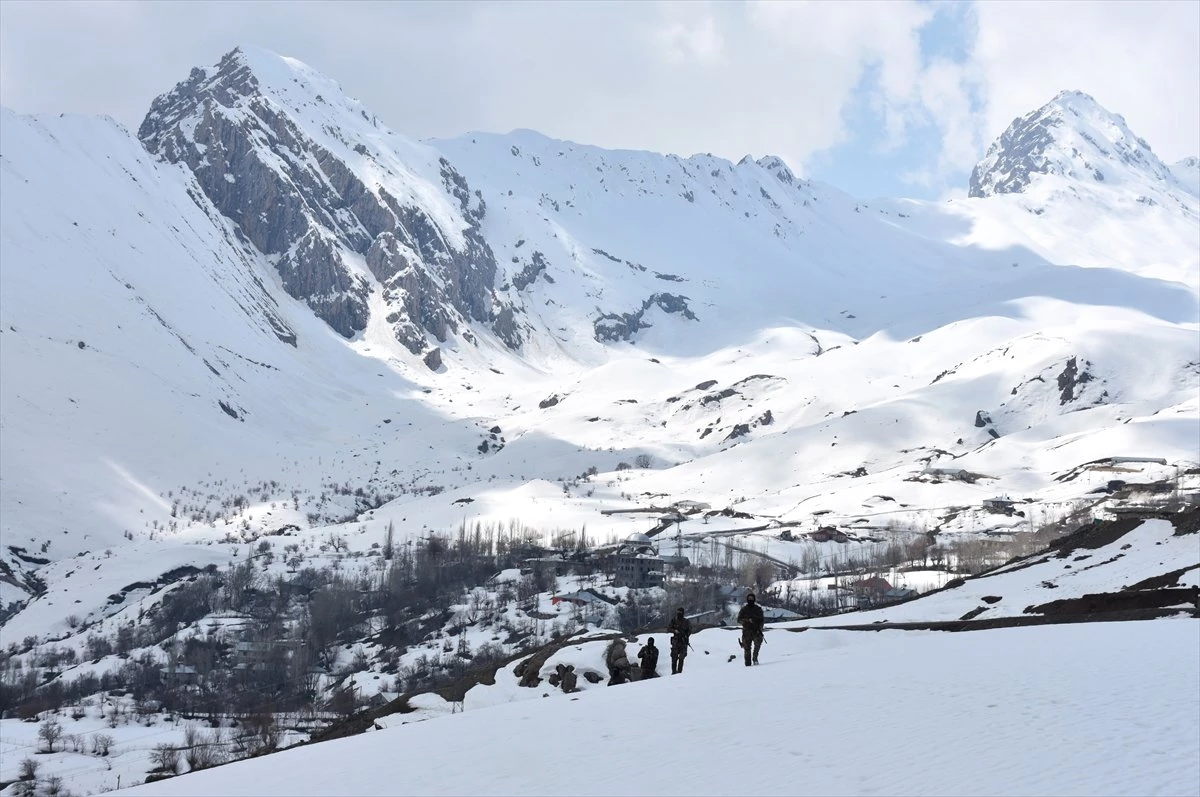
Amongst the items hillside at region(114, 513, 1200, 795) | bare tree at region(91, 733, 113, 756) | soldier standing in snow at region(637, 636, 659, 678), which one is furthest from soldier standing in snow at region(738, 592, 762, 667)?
bare tree at region(91, 733, 113, 756)

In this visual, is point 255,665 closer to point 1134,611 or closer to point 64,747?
point 64,747

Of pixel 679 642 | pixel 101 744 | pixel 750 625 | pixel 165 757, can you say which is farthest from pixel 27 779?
pixel 750 625

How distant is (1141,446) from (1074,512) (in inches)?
2216

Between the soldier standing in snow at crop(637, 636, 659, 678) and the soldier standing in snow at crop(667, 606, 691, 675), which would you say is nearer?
the soldier standing in snow at crop(667, 606, 691, 675)

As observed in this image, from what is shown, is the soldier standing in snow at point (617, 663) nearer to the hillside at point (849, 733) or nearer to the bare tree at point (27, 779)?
the hillside at point (849, 733)

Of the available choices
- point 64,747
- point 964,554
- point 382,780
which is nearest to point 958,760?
point 382,780

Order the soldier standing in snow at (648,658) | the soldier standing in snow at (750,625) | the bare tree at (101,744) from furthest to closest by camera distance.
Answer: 1. the bare tree at (101,744)
2. the soldier standing in snow at (648,658)
3. the soldier standing in snow at (750,625)

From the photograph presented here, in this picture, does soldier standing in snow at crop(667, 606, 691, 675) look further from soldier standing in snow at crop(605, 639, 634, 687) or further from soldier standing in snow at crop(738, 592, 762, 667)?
soldier standing in snow at crop(738, 592, 762, 667)

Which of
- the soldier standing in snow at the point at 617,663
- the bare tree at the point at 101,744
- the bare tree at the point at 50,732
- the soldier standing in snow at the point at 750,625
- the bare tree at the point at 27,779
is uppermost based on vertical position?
the soldier standing in snow at the point at 750,625

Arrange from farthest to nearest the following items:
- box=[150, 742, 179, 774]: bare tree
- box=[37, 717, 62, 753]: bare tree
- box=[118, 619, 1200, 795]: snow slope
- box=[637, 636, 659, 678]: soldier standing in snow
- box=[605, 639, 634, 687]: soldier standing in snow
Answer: box=[37, 717, 62, 753]: bare tree → box=[150, 742, 179, 774]: bare tree → box=[605, 639, 634, 687]: soldier standing in snow → box=[637, 636, 659, 678]: soldier standing in snow → box=[118, 619, 1200, 795]: snow slope

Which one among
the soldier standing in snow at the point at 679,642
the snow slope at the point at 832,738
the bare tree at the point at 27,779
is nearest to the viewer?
the snow slope at the point at 832,738

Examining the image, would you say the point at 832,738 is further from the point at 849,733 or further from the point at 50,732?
the point at 50,732

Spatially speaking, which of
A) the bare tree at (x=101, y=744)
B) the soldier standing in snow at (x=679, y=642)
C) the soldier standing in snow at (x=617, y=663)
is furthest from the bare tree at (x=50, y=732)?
the soldier standing in snow at (x=679, y=642)

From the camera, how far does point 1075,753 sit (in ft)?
46.4
